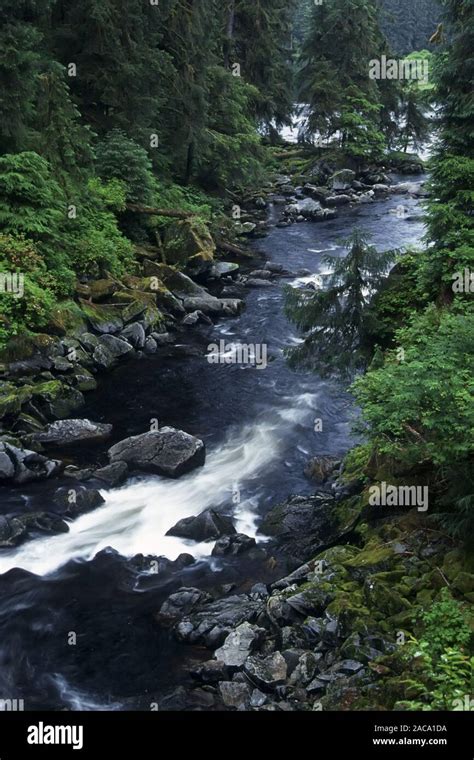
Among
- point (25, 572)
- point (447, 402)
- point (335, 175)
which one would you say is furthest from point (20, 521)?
point (335, 175)

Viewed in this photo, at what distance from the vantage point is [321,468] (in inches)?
637

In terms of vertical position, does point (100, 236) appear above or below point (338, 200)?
below

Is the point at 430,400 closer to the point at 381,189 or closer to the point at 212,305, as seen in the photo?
the point at 212,305

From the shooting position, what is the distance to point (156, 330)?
914 inches

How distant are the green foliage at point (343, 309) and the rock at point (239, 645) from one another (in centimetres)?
657

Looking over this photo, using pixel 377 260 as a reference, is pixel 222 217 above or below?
above

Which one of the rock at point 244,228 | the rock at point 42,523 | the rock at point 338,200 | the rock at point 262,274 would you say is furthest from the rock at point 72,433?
the rock at point 338,200

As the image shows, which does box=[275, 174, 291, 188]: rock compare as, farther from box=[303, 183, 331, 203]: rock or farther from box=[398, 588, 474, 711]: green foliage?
box=[398, 588, 474, 711]: green foliage

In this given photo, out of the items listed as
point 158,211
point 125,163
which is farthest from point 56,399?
point 125,163

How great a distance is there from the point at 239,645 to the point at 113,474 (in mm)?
6105

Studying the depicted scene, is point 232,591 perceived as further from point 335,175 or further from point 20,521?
point 335,175

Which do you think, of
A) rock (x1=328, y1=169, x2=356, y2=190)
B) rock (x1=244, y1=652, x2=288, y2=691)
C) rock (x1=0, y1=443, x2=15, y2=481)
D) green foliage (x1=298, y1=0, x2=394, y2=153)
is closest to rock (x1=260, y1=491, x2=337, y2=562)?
rock (x1=244, y1=652, x2=288, y2=691)

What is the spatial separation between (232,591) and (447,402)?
533 cm

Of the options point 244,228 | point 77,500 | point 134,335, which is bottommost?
point 77,500
